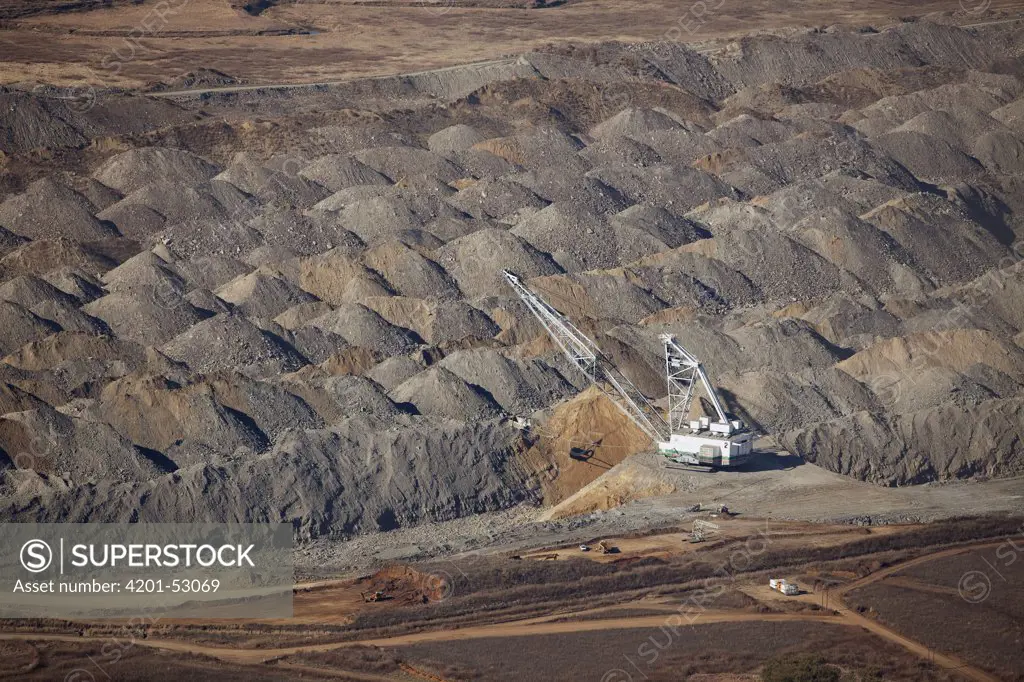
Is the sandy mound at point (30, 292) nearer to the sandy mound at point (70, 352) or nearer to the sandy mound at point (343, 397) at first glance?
the sandy mound at point (70, 352)

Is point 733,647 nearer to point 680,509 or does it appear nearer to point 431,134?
point 680,509

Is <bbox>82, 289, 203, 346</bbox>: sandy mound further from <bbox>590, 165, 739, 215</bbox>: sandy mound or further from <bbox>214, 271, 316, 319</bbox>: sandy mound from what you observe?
<bbox>590, 165, 739, 215</bbox>: sandy mound

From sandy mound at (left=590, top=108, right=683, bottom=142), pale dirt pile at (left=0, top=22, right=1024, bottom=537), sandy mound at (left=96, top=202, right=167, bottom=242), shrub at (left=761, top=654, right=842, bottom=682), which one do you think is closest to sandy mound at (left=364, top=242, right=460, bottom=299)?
pale dirt pile at (left=0, top=22, right=1024, bottom=537)

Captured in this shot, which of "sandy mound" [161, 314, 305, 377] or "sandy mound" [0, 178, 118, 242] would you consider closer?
"sandy mound" [161, 314, 305, 377]

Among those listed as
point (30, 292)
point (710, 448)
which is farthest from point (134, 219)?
point (710, 448)

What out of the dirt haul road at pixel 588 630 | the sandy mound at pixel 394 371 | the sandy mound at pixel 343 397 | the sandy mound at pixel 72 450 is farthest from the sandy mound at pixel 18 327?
the dirt haul road at pixel 588 630

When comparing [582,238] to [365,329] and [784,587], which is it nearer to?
[365,329]

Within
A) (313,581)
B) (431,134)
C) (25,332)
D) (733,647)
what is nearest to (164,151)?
(431,134)

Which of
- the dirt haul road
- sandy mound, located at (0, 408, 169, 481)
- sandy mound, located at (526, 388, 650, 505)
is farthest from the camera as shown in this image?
sandy mound, located at (526, 388, 650, 505)
